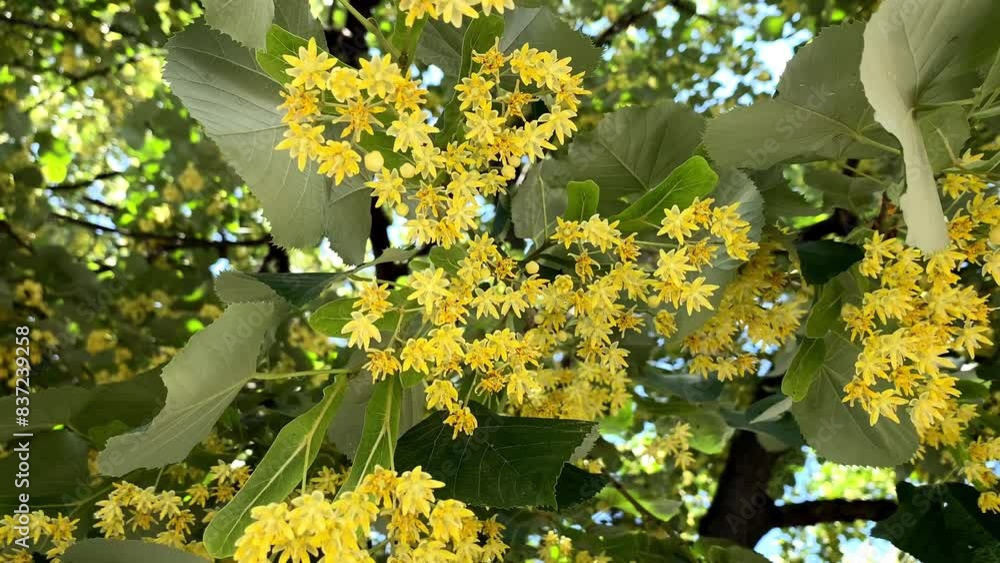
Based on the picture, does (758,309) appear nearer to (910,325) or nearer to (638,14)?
(910,325)

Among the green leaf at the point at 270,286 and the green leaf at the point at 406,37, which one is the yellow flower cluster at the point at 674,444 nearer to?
the green leaf at the point at 270,286

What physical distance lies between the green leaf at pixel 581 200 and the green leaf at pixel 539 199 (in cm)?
15

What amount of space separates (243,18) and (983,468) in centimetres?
123

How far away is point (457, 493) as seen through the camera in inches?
36.3

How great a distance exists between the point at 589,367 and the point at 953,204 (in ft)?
1.82

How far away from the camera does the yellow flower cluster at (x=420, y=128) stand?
Result: 735 mm

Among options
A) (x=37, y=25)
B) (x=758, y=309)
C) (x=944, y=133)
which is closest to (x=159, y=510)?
(x=758, y=309)

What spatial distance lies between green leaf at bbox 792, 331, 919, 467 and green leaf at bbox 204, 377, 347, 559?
69cm

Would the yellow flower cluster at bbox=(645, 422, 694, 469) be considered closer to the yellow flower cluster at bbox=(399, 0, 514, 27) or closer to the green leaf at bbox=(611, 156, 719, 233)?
the green leaf at bbox=(611, 156, 719, 233)

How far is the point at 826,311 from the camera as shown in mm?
1003

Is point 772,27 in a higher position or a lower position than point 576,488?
higher

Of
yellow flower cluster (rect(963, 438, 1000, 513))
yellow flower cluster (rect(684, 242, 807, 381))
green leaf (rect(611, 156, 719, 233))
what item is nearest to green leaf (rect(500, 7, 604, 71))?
green leaf (rect(611, 156, 719, 233))

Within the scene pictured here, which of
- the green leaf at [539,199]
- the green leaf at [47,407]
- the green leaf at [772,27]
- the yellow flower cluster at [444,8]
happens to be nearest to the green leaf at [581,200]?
the green leaf at [539,199]

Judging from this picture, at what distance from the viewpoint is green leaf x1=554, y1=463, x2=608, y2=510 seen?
3.53 ft
